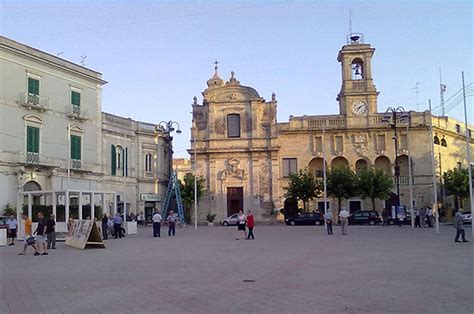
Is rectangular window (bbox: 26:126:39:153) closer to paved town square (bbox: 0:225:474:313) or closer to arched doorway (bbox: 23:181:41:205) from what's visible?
arched doorway (bbox: 23:181:41:205)

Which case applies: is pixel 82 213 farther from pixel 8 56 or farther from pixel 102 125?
pixel 102 125

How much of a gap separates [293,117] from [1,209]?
33.5m

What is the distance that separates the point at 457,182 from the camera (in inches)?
2114

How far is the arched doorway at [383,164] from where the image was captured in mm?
58531

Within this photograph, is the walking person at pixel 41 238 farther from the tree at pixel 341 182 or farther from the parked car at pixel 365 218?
the tree at pixel 341 182

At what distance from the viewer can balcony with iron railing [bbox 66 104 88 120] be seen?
40844 mm

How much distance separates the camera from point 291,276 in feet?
41.5

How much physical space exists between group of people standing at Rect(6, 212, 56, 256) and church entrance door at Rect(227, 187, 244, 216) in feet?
108

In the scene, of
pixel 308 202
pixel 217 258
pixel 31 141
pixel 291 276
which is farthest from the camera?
pixel 308 202

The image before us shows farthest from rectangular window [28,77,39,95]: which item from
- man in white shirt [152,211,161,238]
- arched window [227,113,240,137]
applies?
arched window [227,113,240,137]

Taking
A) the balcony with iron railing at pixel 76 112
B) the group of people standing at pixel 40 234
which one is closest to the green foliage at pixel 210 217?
the balcony with iron railing at pixel 76 112

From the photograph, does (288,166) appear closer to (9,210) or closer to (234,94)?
(234,94)

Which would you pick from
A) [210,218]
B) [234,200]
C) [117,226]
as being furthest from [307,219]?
[117,226]

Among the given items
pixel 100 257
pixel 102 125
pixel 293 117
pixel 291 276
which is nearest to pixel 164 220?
pixel 102 125
